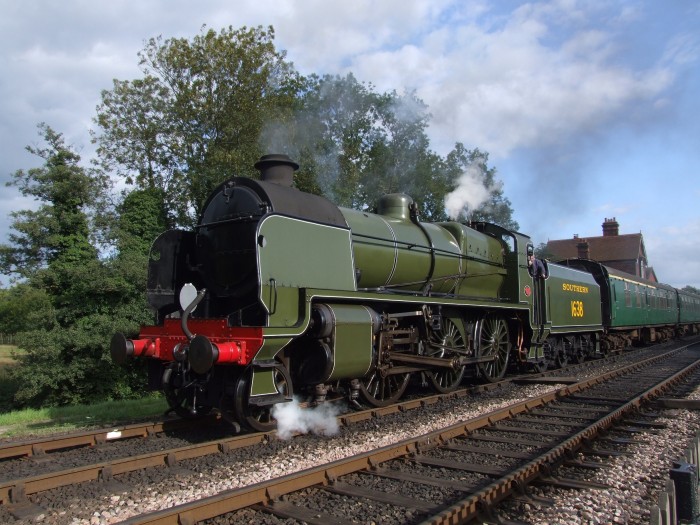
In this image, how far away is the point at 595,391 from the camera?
9.77 m

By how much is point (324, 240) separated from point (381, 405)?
273cm

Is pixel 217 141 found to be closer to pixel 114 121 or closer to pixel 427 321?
pixel 114 121

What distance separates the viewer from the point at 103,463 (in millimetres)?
4762

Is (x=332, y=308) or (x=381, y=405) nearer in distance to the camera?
(x=332, y=308)

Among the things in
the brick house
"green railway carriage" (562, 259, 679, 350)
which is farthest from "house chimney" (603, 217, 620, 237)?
"green railway carriage" (562, 259, 679, 350)

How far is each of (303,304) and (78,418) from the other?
485 cm

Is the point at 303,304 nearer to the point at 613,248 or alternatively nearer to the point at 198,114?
the point at 198,114

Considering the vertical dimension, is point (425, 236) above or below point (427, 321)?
above

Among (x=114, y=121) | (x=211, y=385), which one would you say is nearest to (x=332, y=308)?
(x=211, y=385)

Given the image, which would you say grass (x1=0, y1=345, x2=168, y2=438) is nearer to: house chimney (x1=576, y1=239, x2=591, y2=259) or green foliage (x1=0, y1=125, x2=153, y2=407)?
green foliage (x1=0, y1=125, x2=153, y2=407)

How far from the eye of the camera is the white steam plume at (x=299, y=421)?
6145 millimetres

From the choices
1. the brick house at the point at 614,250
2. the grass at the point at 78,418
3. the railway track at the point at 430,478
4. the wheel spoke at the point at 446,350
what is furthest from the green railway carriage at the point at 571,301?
the brick house at the point at 614,250

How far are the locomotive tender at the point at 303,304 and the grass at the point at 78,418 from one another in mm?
1393

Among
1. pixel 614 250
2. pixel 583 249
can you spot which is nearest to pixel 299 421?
pixel 583 249
